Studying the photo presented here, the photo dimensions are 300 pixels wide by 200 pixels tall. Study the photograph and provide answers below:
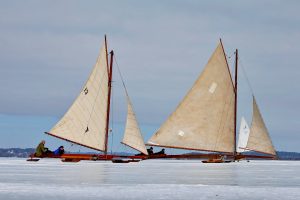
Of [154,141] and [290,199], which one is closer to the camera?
[290,199]

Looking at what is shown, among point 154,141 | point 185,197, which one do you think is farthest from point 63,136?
point 185,197

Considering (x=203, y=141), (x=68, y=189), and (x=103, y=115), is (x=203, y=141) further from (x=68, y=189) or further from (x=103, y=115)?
(x=68, y=189)

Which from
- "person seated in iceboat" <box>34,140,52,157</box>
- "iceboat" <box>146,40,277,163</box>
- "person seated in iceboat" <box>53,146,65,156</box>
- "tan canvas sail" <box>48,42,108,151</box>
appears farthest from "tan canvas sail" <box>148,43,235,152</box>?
"person seated in iceboat" <box>34,140,52,157</box>

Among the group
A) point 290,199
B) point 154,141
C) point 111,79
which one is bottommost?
point 290,199

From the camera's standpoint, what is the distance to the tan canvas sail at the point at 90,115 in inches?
3292

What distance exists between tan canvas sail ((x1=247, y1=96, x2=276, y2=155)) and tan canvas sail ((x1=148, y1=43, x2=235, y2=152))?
2.71 meters

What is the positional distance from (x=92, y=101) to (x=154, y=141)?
9.49m

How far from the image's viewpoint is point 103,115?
89.9 m

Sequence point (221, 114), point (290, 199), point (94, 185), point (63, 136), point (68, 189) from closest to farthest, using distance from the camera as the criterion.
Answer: point (290, 199)
point (68, 189)
point (94, 185)
point (63, 136)
point (221, 114)

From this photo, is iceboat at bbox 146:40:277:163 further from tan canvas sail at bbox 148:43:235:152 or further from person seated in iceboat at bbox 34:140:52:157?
person seated in iceboat at bbox 34:140:52:157

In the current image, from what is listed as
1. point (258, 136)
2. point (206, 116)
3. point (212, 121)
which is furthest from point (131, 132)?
point (258, 136)

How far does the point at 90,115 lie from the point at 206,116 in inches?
588

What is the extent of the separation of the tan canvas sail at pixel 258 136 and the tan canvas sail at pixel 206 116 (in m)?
2.71

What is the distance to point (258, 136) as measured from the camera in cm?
9069
